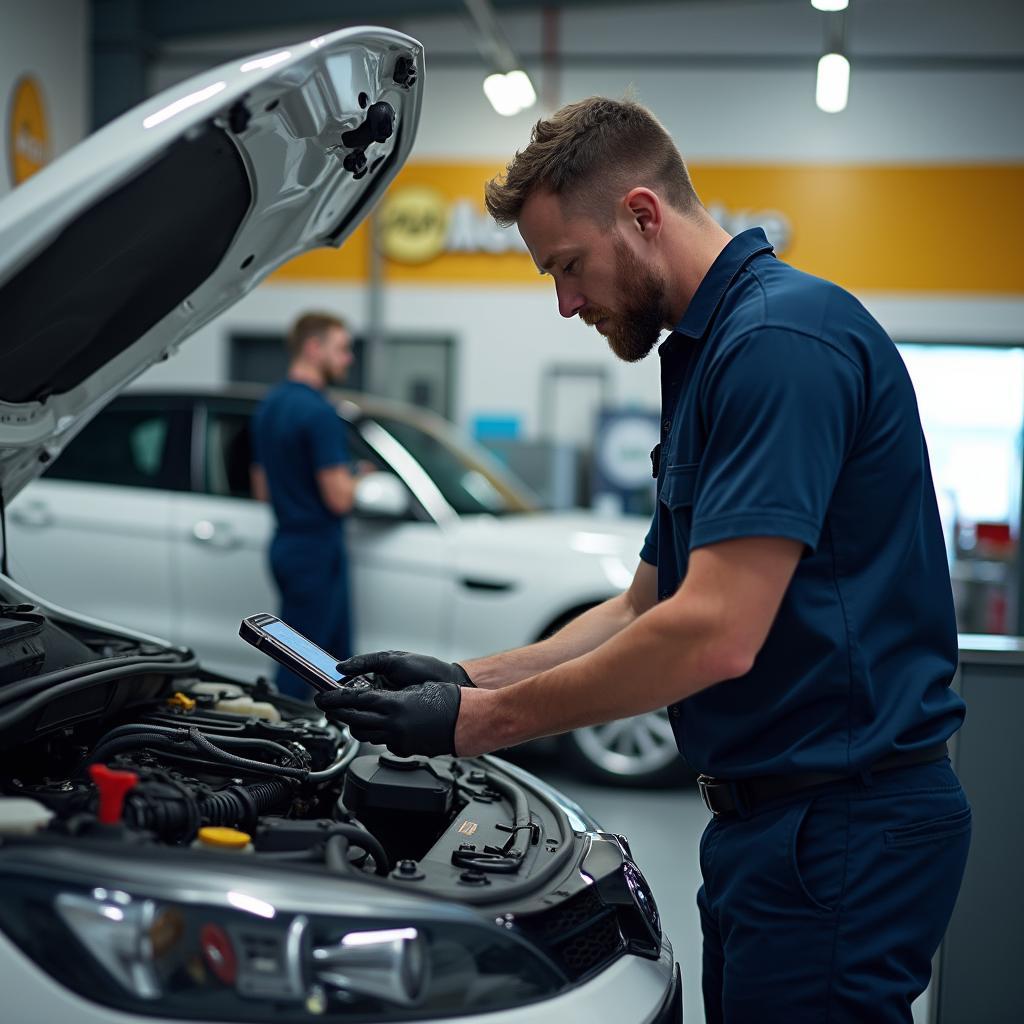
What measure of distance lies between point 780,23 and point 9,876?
357 inches

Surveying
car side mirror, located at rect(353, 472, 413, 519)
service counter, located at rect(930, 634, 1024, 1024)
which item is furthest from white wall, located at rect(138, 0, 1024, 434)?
service counter, located at rect(930, 634, 1024, 1024)

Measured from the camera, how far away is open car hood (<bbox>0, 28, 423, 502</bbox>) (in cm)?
135

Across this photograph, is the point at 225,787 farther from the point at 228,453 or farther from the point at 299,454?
the point at 228,453

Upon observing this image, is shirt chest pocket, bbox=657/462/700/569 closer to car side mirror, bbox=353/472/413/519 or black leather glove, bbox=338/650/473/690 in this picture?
black leather glove, bbox=338/650/473/690

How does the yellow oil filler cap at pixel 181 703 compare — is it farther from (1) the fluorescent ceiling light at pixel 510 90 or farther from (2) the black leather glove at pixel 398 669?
(1) the fluorescent ceiling light at pixel 510 90

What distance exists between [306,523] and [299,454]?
0.27 m

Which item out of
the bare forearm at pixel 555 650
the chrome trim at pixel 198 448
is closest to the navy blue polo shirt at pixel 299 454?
the chrome trim at pixel 198 448

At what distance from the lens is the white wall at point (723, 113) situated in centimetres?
866

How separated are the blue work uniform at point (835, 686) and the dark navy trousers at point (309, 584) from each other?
9.89 feet

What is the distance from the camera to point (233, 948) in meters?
1.18

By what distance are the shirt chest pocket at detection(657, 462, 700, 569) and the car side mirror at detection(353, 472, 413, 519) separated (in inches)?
116

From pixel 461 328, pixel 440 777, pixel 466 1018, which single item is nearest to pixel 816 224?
pixel 461 328

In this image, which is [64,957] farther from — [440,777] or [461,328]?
[461,328]

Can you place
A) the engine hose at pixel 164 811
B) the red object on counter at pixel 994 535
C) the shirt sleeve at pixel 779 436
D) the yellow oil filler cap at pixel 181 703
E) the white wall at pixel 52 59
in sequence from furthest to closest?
the red object on counter at pixel 994 535 < the white wall at pixel 52 59 < the yellow oil filler cap at pixel 181 703 < the engine hose at pixel 164 811 < the shirt sleeve at pixel 779 436
